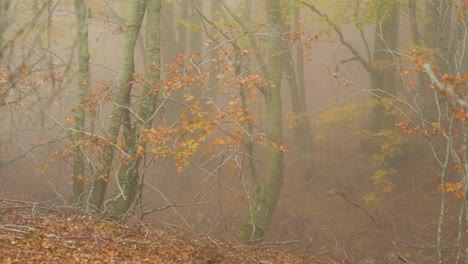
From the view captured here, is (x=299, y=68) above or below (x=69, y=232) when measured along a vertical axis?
above

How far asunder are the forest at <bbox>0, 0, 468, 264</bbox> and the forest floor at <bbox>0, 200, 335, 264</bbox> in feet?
0.10

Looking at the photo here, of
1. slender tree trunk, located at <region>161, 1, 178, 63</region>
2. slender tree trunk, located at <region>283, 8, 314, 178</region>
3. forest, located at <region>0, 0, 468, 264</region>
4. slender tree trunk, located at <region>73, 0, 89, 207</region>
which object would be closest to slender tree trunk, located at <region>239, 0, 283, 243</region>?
forest, located at <region>0, 0, 468, 264</region>

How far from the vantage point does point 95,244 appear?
5.96m

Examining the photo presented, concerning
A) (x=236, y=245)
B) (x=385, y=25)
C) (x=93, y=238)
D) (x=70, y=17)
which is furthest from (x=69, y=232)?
(x=70, y=17)

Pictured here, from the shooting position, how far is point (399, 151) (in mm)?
15156

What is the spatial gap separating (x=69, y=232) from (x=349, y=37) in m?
26.6

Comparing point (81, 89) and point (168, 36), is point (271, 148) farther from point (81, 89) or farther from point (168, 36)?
point (168, 36)

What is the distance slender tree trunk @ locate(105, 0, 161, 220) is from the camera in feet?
27.9

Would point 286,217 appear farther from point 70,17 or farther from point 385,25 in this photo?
point 70,17

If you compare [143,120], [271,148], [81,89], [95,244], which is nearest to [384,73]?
[271,148]

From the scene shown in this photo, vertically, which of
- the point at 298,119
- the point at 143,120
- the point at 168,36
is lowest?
the point at 298,119

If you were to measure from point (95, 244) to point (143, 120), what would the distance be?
305 cm

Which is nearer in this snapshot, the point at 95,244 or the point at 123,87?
the point at 95,244

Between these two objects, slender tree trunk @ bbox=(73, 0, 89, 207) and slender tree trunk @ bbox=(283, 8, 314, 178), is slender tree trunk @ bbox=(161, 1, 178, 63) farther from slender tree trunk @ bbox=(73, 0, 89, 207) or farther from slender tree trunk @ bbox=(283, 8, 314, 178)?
slender tree trunk @ bbox=(73, 0, 89, 207)
